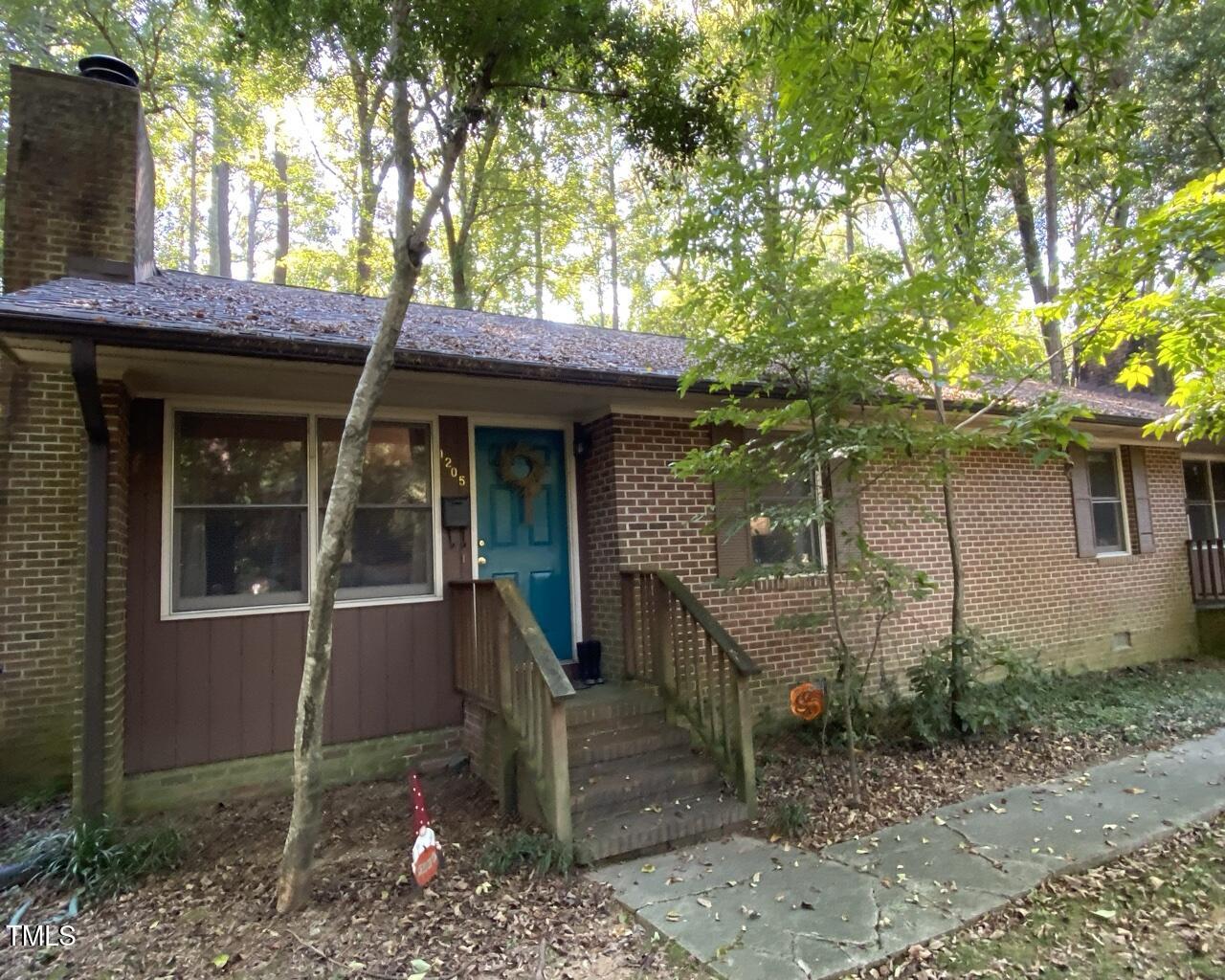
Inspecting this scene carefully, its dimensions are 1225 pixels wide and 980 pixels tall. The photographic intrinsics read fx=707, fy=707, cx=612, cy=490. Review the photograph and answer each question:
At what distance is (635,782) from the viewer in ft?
13.8

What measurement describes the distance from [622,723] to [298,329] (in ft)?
10.7

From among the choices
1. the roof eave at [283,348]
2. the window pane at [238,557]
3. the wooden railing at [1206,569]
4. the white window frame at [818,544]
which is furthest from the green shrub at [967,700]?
the wooden railing at [1206,569]

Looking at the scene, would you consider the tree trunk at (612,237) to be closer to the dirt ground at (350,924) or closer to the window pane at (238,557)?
the window pane at (238,557)

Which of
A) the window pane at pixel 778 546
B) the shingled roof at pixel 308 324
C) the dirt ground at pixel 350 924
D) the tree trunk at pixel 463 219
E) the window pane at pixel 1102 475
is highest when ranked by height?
the tree trunk at pixel 463 219

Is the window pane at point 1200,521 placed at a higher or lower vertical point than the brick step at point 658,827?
higher

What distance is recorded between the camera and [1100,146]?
3.62 meters

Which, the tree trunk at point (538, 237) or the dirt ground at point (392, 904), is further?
the tree trunk at point (538, 237)

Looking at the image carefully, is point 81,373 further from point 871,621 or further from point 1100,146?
point 871,621

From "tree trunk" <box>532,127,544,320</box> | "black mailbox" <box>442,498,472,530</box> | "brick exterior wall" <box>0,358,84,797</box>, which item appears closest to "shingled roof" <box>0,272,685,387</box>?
"brick exterior wall" <box>0,358,84,797</box>

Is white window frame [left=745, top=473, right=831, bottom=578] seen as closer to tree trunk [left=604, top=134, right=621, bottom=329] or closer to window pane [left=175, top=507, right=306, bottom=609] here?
window pane [left=175, top=507, right=306, bottom=609]

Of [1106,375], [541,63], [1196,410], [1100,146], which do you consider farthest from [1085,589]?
[1106,375]

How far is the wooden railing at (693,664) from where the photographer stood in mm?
4281

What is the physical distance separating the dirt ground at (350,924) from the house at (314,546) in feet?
1.54

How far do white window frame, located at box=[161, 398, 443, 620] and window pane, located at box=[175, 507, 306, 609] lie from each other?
51 millimetres
